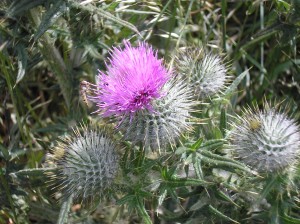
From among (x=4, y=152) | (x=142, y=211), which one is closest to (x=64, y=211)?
(x=142, y=211)

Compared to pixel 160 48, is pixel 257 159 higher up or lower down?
lower down

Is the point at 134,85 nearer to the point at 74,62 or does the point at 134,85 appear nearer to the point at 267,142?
the point at 267,142

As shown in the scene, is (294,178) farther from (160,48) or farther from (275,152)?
(160,48)

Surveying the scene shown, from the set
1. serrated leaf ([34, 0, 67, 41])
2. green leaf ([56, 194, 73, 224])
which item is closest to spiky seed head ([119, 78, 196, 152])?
green leaf ([56, 194, 73, 224])

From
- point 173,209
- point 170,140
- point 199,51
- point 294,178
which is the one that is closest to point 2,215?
point 173,209

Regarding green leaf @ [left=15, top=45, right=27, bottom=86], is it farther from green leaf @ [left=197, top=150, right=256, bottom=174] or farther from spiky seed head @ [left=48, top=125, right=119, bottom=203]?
green leaf @ [left=197, top=150, right=256, bottom=174]
